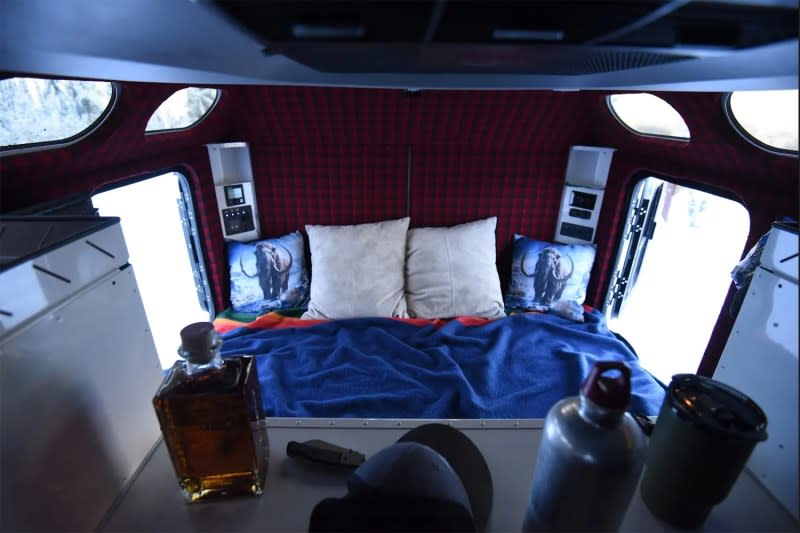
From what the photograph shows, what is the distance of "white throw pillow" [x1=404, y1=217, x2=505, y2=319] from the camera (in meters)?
2.16

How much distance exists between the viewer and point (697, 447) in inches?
15.9

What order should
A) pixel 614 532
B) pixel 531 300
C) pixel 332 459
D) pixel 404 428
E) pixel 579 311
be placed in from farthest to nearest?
1. pixel 531 300
2. pixel 579 311
3. pixel 404 428
4. pixel 332 459
5. pixel 614 532

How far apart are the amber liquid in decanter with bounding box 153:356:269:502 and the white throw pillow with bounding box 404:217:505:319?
1681 mm

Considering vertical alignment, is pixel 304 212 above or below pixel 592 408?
below

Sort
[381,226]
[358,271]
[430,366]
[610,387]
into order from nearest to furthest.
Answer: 1. [610,387]
2. [430,366]
3. [358,271]
4. [381,226]

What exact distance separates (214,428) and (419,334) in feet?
4.85

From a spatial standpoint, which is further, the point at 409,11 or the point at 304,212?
the point at 304,212

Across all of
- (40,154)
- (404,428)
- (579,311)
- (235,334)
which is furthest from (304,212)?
(404,428)

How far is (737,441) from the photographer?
382 mm

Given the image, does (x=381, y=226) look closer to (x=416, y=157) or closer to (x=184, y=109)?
(x=416, y=157)

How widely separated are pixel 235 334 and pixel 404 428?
4.96 ft

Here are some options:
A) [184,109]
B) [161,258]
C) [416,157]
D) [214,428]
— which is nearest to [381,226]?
[416,157]

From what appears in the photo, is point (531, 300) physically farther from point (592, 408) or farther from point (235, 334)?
point (592, 408)

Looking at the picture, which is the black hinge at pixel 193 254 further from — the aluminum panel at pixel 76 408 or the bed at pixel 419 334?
the aluminum panel at pixel 76 408
